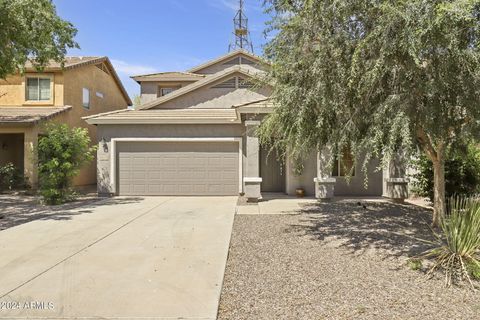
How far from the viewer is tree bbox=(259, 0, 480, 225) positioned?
5371mm

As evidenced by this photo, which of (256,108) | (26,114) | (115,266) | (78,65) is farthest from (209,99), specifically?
(115,266)

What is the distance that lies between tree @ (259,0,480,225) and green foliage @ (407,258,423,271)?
1.70 meters

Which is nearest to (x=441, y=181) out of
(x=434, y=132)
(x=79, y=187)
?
(x=434, y=132)

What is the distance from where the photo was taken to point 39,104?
19.8m

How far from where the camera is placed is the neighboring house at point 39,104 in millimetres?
17281

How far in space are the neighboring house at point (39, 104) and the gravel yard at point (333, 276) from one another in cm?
1305

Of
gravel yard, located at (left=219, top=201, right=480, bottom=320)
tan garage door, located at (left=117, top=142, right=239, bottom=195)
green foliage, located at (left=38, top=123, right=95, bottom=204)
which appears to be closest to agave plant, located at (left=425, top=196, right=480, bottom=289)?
gravel yard, located at (left=219, top=201, right=480, bottom=320)

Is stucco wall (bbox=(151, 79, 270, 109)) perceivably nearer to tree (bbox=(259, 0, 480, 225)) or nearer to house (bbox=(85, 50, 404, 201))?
house (bbox=(85, 50, 404, 201))

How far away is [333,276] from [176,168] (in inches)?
441

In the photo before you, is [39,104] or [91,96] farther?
[91,96]

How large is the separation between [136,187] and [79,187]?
566 cm

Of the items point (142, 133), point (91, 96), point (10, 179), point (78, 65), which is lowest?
point (10, 179)

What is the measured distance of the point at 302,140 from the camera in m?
7.75

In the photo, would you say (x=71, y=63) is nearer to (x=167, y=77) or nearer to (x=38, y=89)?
(x=38, y=89)
